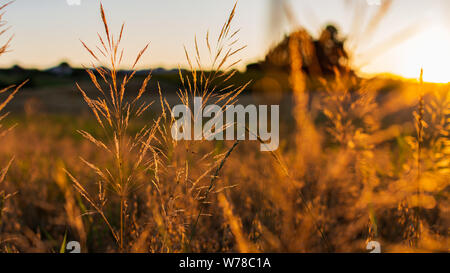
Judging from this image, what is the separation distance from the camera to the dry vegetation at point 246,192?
3.09ft

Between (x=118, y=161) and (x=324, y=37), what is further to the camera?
(x=324, y=37)

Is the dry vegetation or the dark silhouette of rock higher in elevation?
the dark silhouette of rock

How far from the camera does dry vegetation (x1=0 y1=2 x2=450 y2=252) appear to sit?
3.09ft

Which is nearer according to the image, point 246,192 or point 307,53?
point 307,53

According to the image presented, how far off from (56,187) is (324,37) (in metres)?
2.29

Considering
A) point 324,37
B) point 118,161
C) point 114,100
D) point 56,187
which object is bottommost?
point 56,187

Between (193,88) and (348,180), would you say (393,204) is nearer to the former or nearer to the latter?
(348,180)

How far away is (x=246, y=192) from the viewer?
2172 millimetres

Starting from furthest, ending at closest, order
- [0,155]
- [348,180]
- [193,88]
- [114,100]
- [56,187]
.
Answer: [0,155]
[56,187]
[348,180]
[193,88]
[114,100]

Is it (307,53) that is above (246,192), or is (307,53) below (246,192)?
above

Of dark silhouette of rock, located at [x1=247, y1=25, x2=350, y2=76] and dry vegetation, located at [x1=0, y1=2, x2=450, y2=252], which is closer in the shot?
dry vegetation, located at [x1=0, y1=2, x2=450, y2=252]
